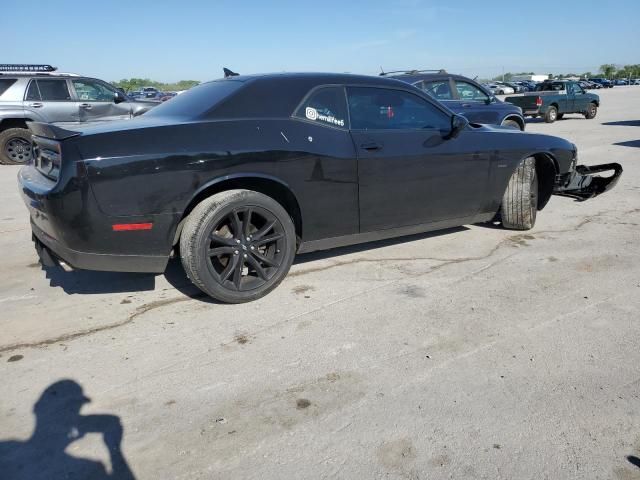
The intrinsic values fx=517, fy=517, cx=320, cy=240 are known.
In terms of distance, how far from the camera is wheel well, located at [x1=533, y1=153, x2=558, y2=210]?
5.31 meters

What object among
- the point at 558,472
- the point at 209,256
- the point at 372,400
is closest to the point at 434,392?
the point at 372,400

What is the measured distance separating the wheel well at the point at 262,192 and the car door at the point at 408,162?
1.78 feet

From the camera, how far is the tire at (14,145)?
10.9 metres

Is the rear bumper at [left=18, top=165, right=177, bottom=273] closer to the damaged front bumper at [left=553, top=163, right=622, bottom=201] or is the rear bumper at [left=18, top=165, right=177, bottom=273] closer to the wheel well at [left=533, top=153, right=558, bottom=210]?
the wheel well at [left=533, top=153, right=558, bottom=210]

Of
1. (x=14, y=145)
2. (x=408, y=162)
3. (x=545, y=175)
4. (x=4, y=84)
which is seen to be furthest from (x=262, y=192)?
(x=14, y=145)

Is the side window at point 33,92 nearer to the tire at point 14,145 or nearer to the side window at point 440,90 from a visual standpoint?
the tire at point 14,145

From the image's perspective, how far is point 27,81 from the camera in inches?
424

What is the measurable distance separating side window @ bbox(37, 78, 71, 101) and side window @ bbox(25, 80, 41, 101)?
Answer: 0.06 m

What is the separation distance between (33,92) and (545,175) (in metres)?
10.3

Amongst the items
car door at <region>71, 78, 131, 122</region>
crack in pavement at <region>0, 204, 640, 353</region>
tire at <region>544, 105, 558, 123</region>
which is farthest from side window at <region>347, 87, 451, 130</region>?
tire at <region>544, 105, 558, 123</region>

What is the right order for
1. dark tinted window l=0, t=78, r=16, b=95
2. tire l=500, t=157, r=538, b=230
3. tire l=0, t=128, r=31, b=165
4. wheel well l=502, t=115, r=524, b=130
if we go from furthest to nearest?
wheel well l=502, t=115, r=524, b=130 → tire l=0, t=128, r=31, b=165 → dark tinted window l=0, t=78, r=16, b=95 → tire l=500, t=157, r=538, b=230

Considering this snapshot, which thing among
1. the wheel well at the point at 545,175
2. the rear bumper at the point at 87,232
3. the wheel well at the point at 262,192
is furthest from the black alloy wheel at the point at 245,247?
the wheel well at the point at 545,175

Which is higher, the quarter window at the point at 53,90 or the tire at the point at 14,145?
the quarter window at the point at 53,90

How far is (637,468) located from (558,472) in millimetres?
329
